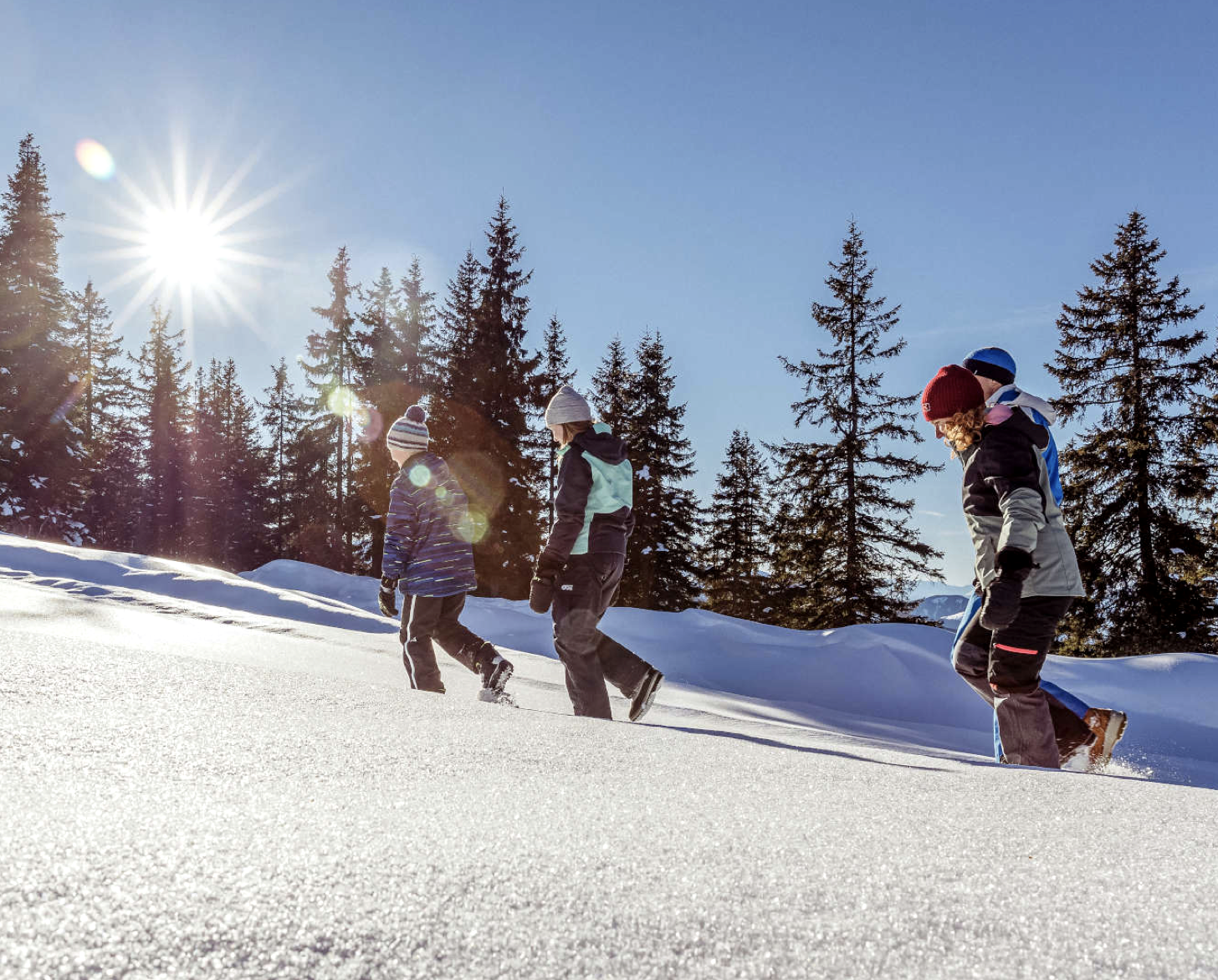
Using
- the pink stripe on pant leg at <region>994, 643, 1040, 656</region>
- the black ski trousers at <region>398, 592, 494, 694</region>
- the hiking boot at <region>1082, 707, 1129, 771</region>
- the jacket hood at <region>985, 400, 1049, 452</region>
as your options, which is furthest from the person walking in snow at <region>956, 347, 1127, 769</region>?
the black ski trousers at <region>398, 592, 494, 694</region>

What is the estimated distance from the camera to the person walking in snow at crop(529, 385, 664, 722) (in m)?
3.65

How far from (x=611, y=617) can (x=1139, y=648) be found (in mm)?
15789

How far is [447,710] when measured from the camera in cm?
237

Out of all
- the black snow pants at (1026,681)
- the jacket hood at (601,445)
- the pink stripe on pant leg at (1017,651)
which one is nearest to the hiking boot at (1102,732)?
the black snow pants at (1026,681)

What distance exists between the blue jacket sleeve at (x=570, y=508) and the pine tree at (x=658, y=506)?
21.2 metres

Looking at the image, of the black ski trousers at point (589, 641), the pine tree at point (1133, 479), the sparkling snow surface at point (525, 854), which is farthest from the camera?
the pine tree at point (1133, 479)

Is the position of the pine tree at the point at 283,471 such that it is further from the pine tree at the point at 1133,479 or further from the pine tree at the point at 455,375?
the pine tree at the point at 1133,479

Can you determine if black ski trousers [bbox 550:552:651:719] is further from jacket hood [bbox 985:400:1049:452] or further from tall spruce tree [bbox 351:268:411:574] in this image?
tall spruce tree [bbox 351:268:411:574]

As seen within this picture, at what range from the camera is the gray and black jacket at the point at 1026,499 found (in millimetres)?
2779

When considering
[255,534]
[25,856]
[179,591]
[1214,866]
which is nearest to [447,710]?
[25,856]

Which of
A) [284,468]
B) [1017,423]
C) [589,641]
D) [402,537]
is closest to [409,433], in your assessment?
[402,537]

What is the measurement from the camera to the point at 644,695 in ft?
12.3

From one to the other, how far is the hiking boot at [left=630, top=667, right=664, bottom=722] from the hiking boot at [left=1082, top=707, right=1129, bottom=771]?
6.15 feet

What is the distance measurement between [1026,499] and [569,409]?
210 cm
